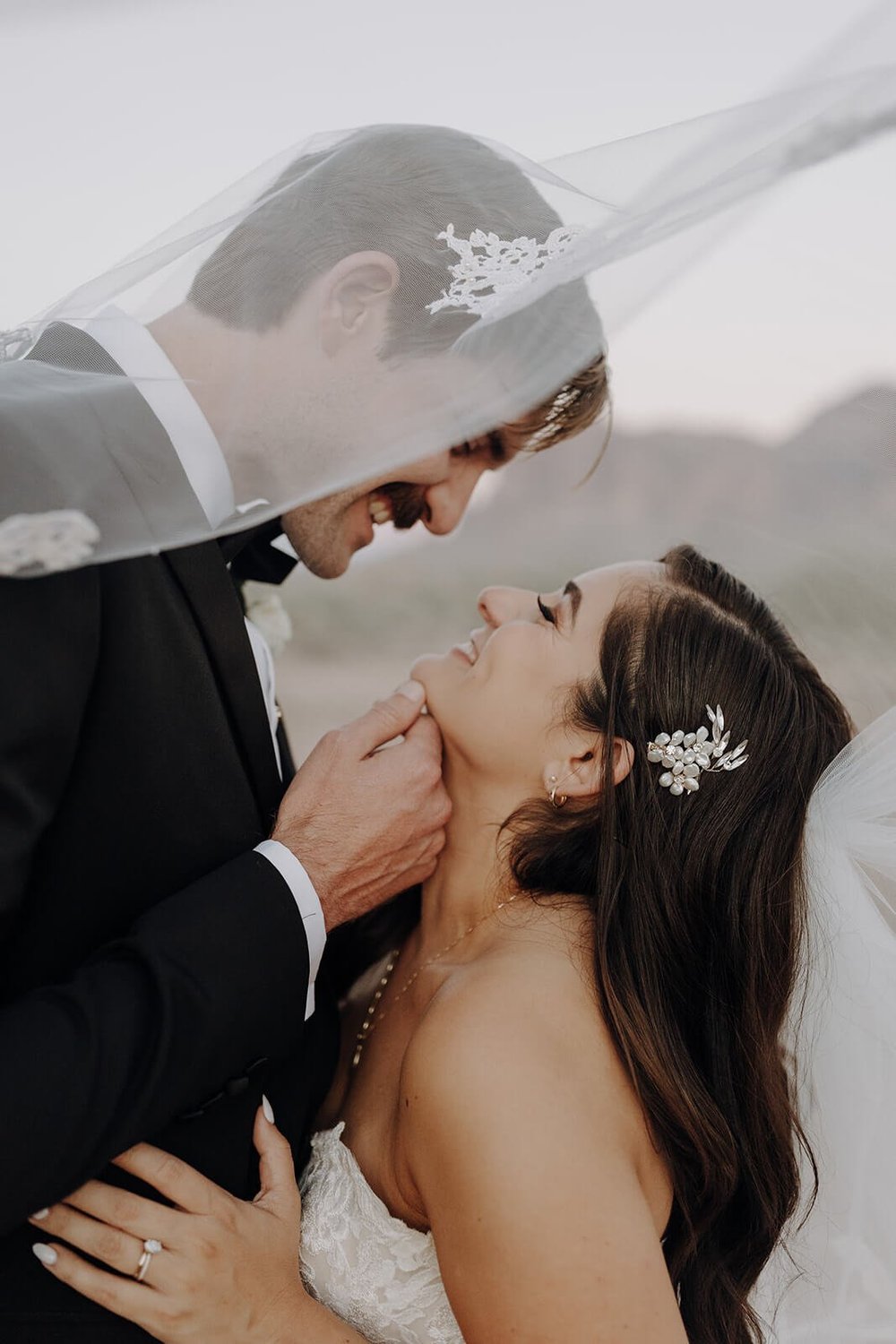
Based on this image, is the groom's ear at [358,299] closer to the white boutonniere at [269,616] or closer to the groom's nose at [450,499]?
the groom's nose at [450,499]

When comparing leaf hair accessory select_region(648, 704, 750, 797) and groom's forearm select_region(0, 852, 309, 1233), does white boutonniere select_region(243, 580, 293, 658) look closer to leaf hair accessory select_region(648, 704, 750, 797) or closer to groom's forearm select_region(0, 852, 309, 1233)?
leaf hair accessory select_region(648, 704, 750, 797)

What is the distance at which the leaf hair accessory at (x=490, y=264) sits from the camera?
195 cm

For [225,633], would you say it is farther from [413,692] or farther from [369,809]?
[413,692]

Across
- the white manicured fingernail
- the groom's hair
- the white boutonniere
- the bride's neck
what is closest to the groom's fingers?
the white manicured fingernail

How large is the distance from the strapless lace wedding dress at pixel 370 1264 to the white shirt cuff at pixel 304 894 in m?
0.47

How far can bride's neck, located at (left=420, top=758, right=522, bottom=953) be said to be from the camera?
249 centimetres

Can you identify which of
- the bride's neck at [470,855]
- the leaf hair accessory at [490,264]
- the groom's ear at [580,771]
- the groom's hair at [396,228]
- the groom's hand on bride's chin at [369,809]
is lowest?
the bride's neck at [470,855]

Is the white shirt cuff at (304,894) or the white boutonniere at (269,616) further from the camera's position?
the white boutonniere at (269,616)

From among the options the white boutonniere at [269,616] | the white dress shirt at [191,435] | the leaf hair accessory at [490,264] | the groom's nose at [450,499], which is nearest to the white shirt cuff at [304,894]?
the white dress shirt at [191,435]

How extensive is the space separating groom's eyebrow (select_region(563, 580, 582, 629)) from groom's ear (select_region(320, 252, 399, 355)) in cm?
69

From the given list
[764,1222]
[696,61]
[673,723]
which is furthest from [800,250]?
[764,1222]

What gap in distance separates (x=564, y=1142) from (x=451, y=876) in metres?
0.76

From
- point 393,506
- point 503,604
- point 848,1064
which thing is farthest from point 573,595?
point 848,1064

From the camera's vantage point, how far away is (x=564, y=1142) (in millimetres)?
1876
